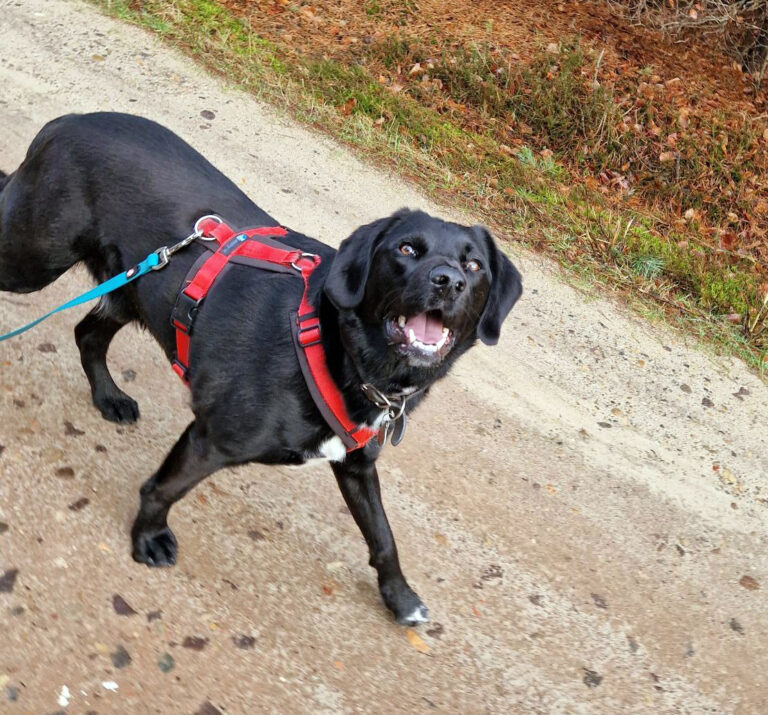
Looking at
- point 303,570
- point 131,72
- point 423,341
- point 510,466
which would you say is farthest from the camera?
point 131,72

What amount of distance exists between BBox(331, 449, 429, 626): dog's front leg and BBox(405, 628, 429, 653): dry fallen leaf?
0.11ft

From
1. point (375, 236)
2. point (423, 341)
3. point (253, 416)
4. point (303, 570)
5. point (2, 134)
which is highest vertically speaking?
point (375, 236)

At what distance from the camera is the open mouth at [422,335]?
2.83m

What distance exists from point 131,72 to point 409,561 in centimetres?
Answer: 467

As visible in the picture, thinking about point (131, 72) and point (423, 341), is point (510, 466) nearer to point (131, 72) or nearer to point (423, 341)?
point (423, 341)

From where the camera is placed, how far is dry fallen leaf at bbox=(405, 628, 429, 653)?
3320 millimetres

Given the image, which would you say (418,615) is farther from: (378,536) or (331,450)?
(331,450)

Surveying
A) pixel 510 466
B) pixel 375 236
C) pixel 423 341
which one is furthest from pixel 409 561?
pixel 375 236

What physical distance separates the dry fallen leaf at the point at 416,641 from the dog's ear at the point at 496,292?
1.21 m

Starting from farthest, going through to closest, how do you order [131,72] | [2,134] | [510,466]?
[131,72], [2,134], [510,466]

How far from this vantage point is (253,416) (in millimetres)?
2947

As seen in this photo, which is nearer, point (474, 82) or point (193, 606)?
point (193, 606)

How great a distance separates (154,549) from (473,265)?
→ 5.35 ft

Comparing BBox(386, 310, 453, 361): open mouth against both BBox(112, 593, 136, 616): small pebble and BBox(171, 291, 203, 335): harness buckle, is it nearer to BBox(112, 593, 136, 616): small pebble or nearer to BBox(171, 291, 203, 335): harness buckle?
BBox(171, 291, 203, 335): harness buckle
